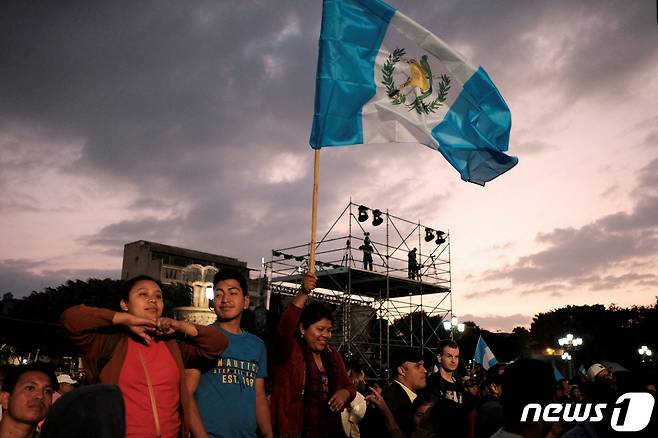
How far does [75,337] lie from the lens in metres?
3.06

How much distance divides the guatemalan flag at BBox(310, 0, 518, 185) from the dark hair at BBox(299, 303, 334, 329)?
1729 millimetres

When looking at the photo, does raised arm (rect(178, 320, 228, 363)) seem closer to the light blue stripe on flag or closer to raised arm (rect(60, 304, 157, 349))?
raised arm (rect(60, 304, 157, 349))

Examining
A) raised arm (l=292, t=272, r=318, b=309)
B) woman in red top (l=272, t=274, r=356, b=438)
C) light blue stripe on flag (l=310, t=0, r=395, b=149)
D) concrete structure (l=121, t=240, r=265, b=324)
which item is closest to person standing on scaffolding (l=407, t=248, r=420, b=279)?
light blue stripe on flag (l=310, t=0, r=395, b=149)

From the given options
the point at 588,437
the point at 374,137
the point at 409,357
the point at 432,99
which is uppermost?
the point at 432,99

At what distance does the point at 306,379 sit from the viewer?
4.56 m

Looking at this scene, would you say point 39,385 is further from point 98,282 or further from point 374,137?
point 98,282

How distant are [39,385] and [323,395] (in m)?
2.05

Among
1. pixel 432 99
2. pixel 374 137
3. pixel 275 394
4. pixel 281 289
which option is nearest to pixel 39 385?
pixel 275 394

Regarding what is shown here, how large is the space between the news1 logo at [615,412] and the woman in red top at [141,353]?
6.24ft

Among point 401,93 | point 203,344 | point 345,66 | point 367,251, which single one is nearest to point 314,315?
point 203,344

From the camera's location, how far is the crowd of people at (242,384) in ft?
9.98

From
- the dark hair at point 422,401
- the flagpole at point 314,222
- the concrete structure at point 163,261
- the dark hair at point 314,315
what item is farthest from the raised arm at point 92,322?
the concrete structure at point 163,261

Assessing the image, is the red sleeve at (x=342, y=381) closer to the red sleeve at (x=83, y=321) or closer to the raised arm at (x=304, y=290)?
the raised arm at (x=304, y=290)

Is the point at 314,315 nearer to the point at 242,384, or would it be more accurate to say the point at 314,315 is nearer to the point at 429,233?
the point at 242,384
